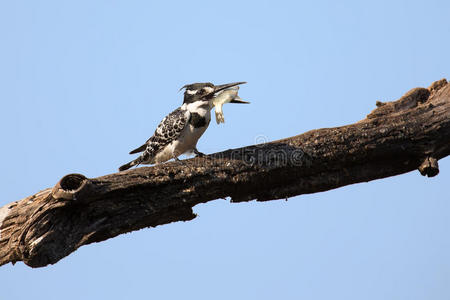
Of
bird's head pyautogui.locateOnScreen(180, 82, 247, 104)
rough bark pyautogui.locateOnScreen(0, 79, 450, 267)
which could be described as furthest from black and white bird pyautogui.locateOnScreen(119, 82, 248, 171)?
rough bark pyautogui.locateOnScreen(0, 79, 450, 267)

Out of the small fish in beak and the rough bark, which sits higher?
the small fish in beak

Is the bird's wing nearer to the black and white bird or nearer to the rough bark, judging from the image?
the black and white bird

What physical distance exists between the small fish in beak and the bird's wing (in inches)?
17.6

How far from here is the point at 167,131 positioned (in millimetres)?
7680

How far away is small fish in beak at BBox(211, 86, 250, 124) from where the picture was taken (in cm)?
785

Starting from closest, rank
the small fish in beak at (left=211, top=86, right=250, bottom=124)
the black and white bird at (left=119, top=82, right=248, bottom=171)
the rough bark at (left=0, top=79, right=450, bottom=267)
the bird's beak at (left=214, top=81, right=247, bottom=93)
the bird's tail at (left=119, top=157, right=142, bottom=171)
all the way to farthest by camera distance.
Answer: the rough bark at (left=0, top=79, right=450, bottom=267), the black and white bird at (left=119, top=82, right=248, bottom=171), the bird's beak at (left=214, top=81, right=247, bottom=93), the small fish in beak at (left=211, top=86, right=250, bottom=124), the bird's tail at (left=119, top=157, right=142, bottom=171)

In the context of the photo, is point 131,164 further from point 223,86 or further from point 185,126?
point 223,86

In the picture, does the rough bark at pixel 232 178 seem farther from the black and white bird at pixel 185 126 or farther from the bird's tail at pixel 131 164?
the bird's tail at pixel 131 164

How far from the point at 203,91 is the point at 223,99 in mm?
281

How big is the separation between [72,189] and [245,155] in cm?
198

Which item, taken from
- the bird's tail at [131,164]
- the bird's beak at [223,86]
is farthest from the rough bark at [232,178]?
the bird's tail at [131,164]

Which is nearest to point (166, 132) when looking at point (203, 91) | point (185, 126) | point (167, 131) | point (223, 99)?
point (167, 131)

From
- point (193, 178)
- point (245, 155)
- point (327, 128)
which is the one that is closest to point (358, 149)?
point (327, 128)

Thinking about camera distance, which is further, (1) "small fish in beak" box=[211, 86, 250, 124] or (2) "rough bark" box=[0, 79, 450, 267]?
(1) "small fish in beak" box=[211, 86, 250, 124]
